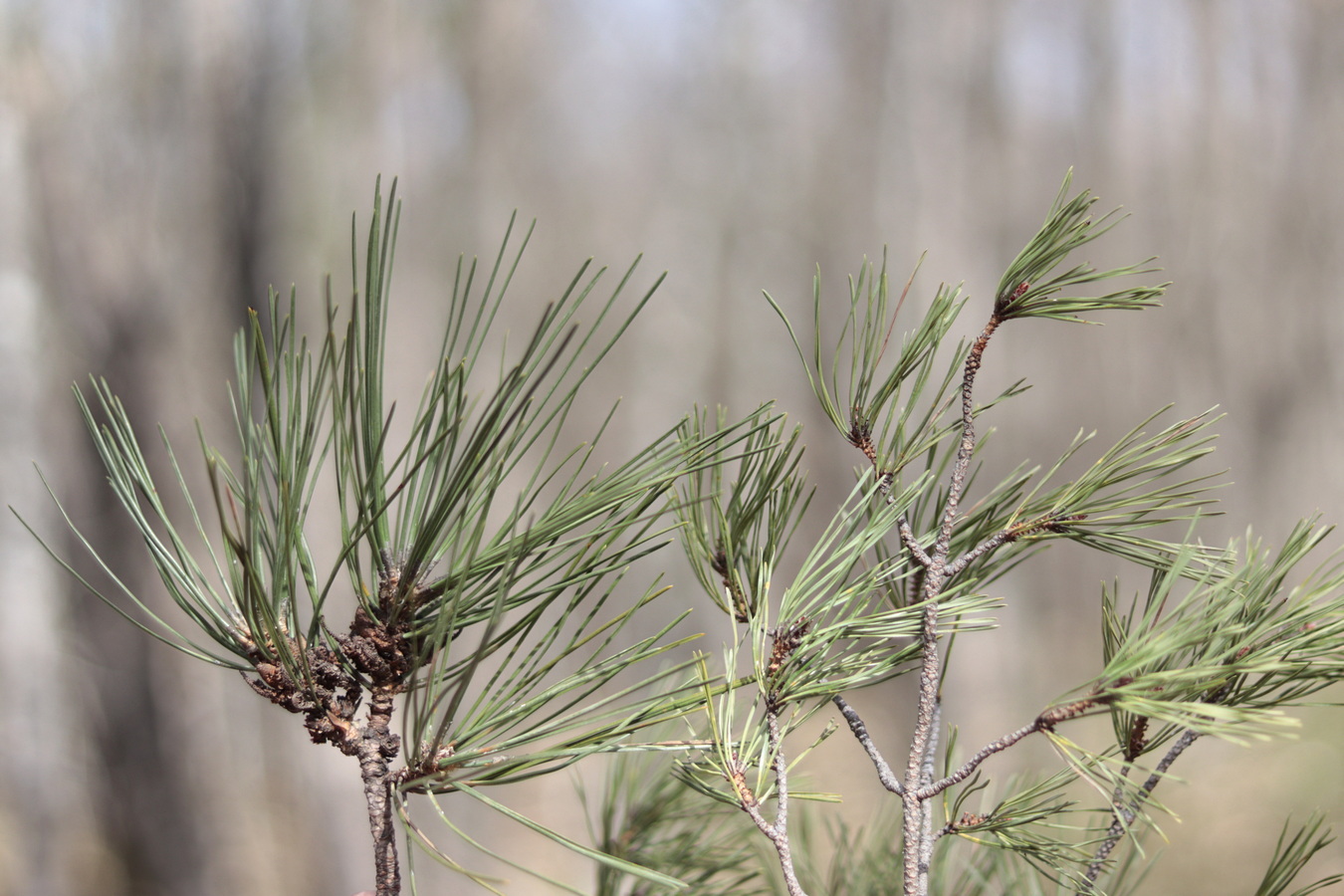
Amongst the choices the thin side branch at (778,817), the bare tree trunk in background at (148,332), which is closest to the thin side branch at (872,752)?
the thin side branch at (778,817)

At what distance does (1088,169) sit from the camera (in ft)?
5.92

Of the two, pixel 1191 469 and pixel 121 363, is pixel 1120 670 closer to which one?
pixel 121 363

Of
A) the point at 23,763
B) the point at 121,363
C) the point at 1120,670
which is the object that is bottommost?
the point at 23,763

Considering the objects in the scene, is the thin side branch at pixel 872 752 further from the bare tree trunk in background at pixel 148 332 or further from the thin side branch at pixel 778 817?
the bare tree trunk in background at pixel 148 332

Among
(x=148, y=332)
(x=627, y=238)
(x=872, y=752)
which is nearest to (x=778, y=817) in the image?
(x=872, y=752)

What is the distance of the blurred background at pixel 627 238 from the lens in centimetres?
113

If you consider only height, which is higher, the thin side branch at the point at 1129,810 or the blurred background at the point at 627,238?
the blurred background at the point at 627,238

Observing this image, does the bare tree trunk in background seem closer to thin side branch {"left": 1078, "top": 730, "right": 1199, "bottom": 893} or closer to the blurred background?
the blurred background

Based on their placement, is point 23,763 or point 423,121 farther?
point 423,121

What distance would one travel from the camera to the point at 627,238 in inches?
82.6

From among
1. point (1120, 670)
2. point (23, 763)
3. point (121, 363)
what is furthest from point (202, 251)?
point (1120, 670)

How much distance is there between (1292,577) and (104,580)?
6.52ft

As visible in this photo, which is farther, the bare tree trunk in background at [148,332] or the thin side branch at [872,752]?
the bare tree trunk in background at [148,332]

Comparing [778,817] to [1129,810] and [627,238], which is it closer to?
[1129,810]
